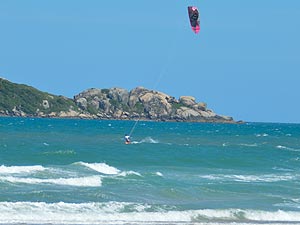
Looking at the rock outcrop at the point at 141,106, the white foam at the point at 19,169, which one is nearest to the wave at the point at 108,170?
the white foam at the point at 19,169

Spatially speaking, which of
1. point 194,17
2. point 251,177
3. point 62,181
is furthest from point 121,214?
point 251,177

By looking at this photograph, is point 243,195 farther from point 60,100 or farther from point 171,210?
point 60,100

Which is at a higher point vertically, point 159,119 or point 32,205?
point 159,119

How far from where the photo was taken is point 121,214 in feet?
81.0

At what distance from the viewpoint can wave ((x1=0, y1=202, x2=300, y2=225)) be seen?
2339cm

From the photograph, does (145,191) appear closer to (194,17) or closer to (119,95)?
(194,17)

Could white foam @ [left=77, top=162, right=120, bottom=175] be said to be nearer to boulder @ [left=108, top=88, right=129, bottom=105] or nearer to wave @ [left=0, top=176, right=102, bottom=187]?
wave @ [left=0, top=176, right=102, bottom=187]

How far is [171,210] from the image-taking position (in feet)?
85.0

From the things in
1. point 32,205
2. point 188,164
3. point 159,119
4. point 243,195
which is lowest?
point 32,205

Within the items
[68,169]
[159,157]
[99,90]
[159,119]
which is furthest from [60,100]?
[68,169]

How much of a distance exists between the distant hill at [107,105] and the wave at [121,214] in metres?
152

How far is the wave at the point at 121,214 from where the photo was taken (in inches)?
921

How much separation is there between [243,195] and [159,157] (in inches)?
779

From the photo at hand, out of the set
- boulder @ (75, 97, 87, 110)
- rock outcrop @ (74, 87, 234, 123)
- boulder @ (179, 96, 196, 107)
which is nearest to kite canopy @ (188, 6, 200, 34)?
rock outcrop @ (74, 87, 234, 123)
